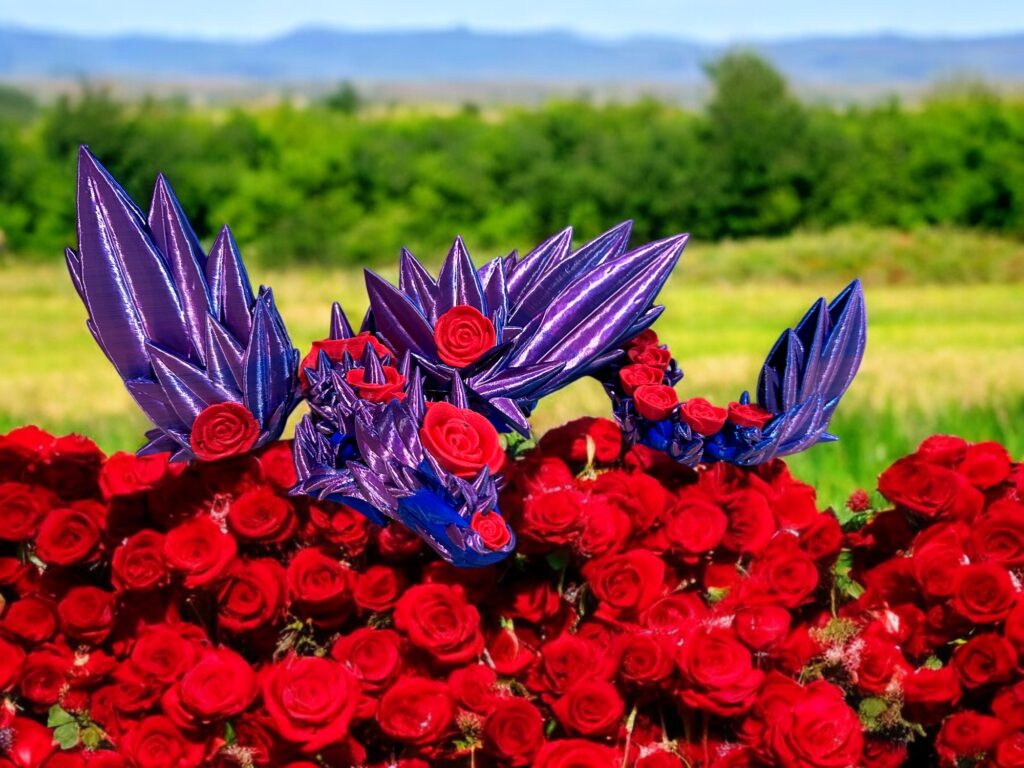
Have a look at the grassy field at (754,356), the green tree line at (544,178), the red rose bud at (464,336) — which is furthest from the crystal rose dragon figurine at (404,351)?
the green tree line at (544,178)

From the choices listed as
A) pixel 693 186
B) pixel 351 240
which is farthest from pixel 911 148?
pixel 351 240

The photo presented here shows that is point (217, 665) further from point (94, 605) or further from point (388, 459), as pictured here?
point (388, 459)

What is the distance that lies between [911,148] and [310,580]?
1615cm

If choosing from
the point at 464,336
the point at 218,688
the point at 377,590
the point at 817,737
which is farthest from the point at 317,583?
the point at 817,737

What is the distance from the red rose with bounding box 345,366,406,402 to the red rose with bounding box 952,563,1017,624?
0.84 metres

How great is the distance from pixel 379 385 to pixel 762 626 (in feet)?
2.10

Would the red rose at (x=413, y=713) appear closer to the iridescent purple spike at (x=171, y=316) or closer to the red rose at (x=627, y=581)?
the red rose at (x=627, y=581)

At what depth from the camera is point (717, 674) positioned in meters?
1.83

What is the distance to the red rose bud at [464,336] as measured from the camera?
1.88m

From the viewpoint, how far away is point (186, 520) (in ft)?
6.61

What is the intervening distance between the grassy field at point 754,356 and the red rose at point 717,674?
4.73 ft

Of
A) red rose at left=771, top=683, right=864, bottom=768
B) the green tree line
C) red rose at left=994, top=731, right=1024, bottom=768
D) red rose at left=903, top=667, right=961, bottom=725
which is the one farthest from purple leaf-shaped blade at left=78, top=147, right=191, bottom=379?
the green tree line

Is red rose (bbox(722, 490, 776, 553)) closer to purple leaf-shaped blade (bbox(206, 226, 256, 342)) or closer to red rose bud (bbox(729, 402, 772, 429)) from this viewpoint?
red rose bud (bbox(729, 402, 772, 429))

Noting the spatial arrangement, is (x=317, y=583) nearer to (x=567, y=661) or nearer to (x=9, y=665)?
(x=567, y=661)
